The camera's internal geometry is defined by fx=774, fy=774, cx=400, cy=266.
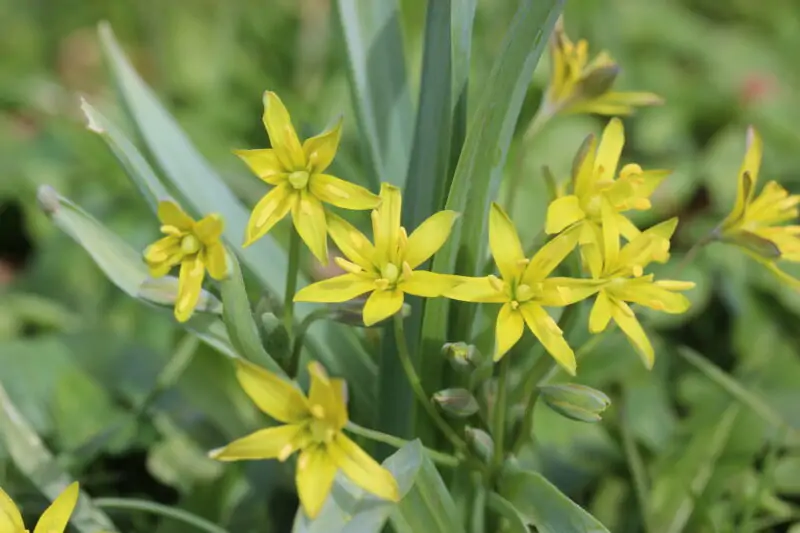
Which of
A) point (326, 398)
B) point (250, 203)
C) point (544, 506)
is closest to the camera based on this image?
point (326, 398)

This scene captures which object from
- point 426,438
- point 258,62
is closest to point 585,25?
point 258,62

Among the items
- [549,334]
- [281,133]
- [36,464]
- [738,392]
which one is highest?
[281,133]

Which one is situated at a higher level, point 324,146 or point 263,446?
point 324,146

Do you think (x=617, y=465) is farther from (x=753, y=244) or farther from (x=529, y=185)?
(x=529, y=185)

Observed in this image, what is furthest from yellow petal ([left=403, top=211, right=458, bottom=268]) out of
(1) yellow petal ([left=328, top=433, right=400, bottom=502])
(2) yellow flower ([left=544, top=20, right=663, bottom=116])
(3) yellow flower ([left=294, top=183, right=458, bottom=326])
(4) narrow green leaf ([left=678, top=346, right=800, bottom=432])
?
(4) narrow green leaf ([left=678, top=346, right=800, bottom=432])

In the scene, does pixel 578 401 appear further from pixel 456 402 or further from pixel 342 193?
pixel 342 193

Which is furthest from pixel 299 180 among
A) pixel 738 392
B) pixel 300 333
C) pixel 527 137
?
pixel 738 392

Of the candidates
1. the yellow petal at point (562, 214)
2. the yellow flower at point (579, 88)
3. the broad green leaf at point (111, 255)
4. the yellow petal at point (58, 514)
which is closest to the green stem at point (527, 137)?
the yellow flower at point (579, 88)
